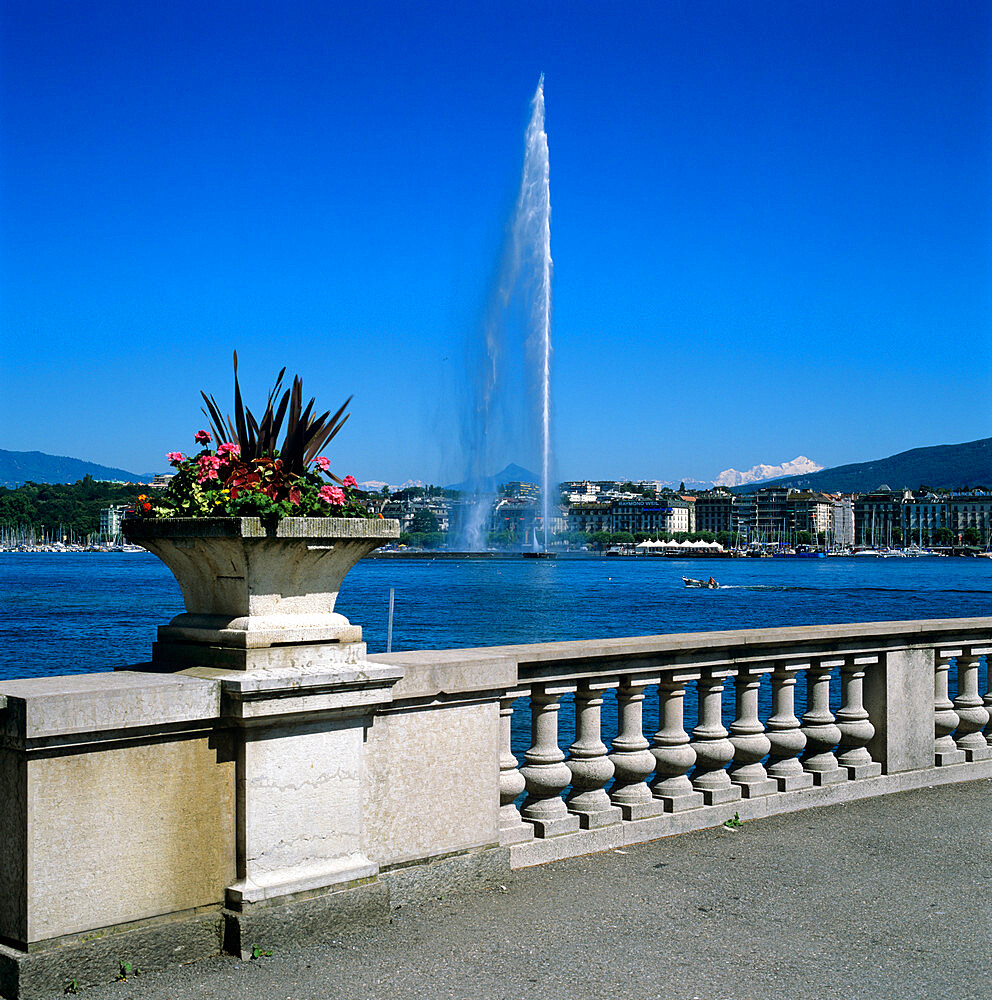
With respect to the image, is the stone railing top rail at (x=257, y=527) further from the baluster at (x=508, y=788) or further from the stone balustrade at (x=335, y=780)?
the baluster at (x=508, y=788)

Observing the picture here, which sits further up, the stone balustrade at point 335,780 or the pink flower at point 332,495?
the pink flower at point 332,495

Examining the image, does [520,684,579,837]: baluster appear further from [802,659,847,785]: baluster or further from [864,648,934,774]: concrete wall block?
[864,648,934,774]: concrete wall block

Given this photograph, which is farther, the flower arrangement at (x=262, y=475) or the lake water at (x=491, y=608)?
the lake water at (x=491, y=608)

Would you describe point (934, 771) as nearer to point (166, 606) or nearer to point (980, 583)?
point (166, 606)

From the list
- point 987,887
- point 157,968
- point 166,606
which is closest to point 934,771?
point 987,887

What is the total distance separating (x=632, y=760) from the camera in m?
6.21

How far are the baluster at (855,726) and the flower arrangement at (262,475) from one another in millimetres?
3678

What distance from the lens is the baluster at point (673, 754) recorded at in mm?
6367

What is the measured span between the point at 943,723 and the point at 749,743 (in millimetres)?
1841

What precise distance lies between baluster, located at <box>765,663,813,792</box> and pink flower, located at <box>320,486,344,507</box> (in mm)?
3216

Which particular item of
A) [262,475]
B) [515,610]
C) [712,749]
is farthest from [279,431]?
[515,610]

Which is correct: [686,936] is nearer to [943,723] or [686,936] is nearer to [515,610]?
[943,723]

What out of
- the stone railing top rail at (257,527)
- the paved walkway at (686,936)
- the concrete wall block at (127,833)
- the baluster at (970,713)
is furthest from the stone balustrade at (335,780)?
the baluster at (970,713)

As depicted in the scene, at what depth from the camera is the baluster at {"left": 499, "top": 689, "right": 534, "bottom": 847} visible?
5.66m
